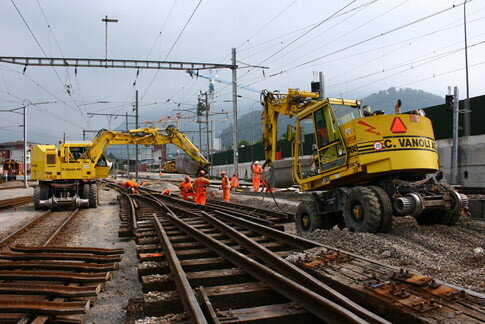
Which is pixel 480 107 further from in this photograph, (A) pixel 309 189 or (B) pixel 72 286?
(B) pixel 72 286

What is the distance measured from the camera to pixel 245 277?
4699 mm

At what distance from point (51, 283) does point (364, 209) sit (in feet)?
16.7

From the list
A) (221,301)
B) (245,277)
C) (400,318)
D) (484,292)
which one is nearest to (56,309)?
(221,301)

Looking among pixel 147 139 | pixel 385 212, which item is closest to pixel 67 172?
pixel 147 139

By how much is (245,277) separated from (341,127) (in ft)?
14.4

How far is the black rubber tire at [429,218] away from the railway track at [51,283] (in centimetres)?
613

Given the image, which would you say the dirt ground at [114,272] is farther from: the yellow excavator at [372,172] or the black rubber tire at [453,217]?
the black rubber tire at [453,217]

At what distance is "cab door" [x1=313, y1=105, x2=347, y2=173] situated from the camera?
26.3 feet

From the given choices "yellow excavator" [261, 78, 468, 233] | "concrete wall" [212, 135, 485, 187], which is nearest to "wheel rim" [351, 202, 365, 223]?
"yellow excavator" [261, 78, 468, 233]

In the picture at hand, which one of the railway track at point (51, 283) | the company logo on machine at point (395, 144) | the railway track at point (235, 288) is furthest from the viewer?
the company logo on machine at point (395, 144)

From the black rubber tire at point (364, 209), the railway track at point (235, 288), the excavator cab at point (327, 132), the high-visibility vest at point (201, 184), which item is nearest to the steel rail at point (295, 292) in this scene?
the railway track at point (235, 288)

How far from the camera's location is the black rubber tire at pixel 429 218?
25.6ft

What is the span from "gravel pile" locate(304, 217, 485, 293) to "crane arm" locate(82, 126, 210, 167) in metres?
14.2

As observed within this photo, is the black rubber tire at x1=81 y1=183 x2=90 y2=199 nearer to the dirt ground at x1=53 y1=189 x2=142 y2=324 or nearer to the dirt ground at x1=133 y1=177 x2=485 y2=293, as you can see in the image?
the dirt ground at x1=53 y1=189 x2=142 y2=324
